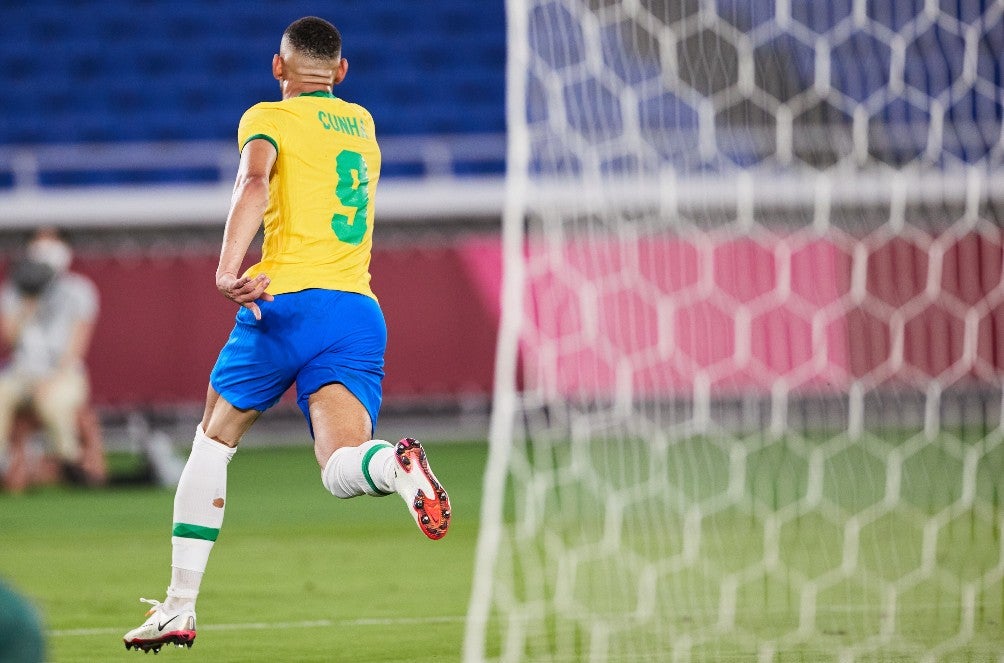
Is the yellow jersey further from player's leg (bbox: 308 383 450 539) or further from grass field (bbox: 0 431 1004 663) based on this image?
grass field (bbox: 0 431 1004 663)

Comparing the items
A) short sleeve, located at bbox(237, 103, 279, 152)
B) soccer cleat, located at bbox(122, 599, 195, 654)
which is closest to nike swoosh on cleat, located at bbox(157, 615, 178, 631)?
soccer cleat, located at bbox(122, 599, 195, 654)

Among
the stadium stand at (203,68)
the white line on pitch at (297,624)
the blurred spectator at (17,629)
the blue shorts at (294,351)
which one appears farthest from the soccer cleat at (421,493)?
the stadium stand at (203,68)

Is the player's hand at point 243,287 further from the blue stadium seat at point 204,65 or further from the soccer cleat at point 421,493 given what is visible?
the blue stadium seat at point 204,65

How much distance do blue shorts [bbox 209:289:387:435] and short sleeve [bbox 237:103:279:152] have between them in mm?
376

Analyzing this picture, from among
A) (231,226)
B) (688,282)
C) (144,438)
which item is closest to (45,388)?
(144,438)

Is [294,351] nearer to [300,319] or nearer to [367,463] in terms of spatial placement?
[300,319]

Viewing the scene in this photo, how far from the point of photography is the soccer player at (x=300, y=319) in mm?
3512

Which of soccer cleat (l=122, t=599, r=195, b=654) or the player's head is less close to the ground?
the player's head

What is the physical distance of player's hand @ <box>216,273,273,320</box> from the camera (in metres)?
3.33

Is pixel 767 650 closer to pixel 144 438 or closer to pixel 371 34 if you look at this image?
pixel 144 438

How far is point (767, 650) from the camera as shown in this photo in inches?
150

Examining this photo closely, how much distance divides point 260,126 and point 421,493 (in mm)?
953

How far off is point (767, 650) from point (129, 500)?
5128 mm

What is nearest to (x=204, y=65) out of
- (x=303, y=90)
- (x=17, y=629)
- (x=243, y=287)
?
(x=303, y=90)
